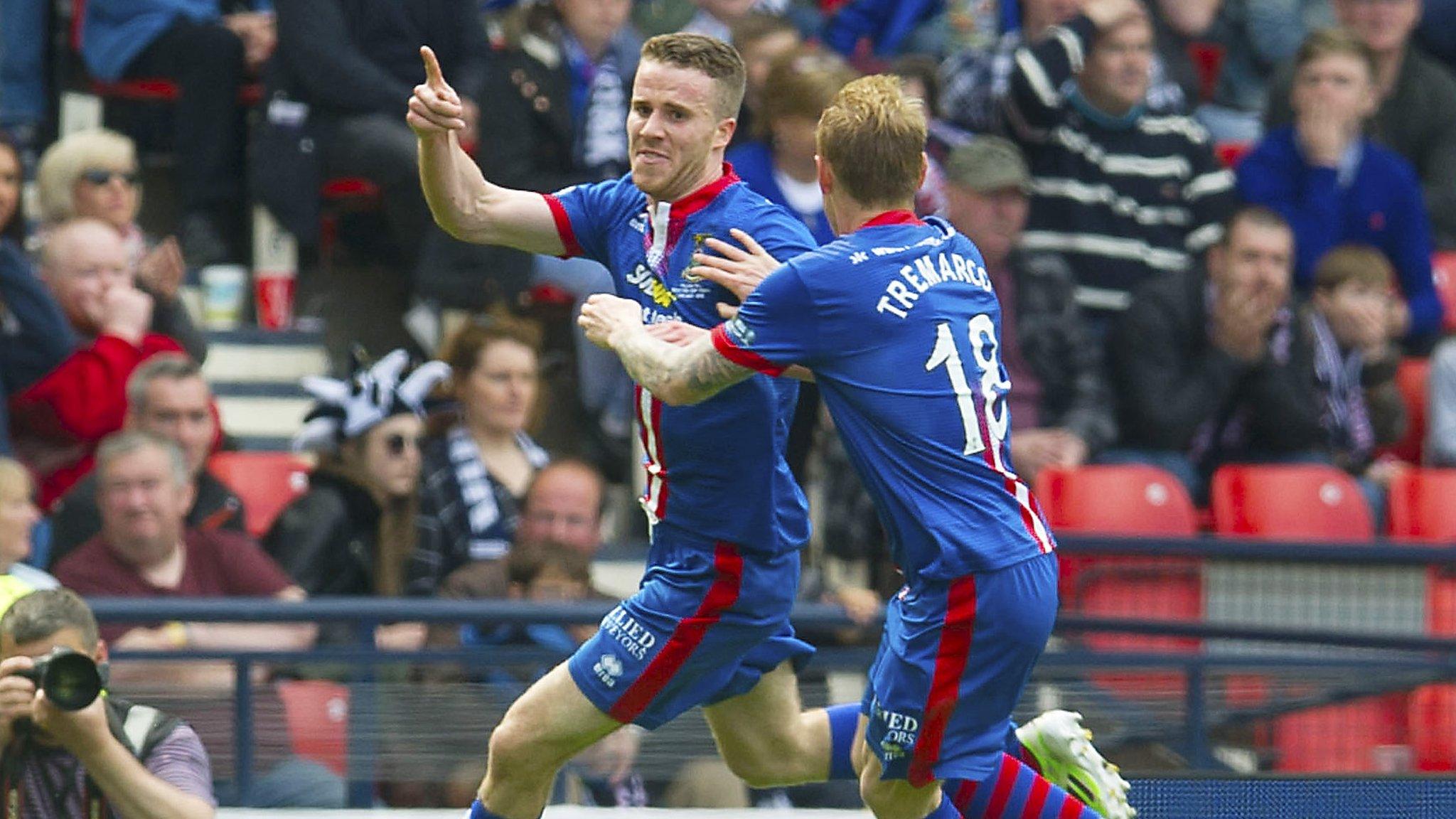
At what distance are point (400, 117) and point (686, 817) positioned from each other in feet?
10.8

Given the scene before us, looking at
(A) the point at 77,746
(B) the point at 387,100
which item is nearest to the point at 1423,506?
(B) the point at 387,100

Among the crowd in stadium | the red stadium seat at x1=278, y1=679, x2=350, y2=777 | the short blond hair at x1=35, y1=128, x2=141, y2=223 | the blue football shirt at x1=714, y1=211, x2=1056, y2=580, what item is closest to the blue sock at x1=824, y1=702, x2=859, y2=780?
the blue football shirt at x1=714, y1=211, x2=1056, y2=580

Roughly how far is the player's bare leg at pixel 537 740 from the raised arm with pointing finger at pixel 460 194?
954 millimetres

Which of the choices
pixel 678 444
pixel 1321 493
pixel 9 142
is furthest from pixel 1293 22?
pixel 678 444

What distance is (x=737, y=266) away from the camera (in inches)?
215

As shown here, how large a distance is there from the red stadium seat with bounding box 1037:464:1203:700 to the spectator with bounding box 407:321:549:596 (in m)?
1.64

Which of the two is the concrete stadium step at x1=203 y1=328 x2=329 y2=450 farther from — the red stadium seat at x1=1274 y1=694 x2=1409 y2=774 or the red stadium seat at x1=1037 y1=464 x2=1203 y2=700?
the red stadium seat at x1=1274 y1=694 x2=1409 y2=774

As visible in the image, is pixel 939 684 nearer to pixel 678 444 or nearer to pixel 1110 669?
pixel 678 444

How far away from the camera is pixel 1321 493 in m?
9.46

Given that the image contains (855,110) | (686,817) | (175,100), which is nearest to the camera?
(855,110)

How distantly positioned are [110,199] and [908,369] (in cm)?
444

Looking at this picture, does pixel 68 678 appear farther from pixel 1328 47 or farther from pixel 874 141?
pixel 1328 47

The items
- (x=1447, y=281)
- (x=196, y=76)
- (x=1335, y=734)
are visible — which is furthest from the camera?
(x=1447, y=281)

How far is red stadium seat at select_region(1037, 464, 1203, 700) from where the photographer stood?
27.5 feet
